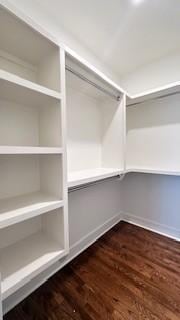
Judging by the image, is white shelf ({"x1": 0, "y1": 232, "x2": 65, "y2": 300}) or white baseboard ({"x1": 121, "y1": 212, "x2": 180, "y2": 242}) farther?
white baseboard ({"x1": 121, "y1": 212, "x2": 180, "y2": 242})

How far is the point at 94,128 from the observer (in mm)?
1982

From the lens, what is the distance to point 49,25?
139 cm

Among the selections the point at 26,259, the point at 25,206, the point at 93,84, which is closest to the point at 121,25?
the point at 93,84

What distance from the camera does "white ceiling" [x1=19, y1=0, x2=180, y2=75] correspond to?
127cm

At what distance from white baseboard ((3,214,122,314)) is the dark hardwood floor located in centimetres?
4

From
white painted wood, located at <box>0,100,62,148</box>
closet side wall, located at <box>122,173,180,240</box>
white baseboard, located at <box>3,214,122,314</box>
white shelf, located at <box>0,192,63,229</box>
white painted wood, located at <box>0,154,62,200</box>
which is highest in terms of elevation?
white painted wood, located at <box>0,100,62,148</box>

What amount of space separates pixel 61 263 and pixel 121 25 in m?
2.41

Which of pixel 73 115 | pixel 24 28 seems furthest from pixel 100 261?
pixel 24 28

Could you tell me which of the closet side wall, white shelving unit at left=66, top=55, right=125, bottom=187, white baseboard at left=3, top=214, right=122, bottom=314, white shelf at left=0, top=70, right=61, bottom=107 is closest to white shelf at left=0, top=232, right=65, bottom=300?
white baseboard at left=3, top=214, right=122, bottom=314

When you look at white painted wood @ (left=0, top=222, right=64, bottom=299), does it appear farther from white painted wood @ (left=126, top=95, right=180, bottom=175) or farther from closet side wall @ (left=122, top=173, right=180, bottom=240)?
closet side wall @ (left=122, top=173, right=180, bottom=240)

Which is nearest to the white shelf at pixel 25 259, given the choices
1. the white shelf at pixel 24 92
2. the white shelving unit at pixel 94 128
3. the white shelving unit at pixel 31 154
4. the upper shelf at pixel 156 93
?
the white shelving unit at pixel 31 154

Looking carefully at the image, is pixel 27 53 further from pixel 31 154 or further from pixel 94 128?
pixel 94 128

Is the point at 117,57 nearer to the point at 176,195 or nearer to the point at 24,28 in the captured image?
the point at 24,28

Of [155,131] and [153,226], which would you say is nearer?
[155,131]
